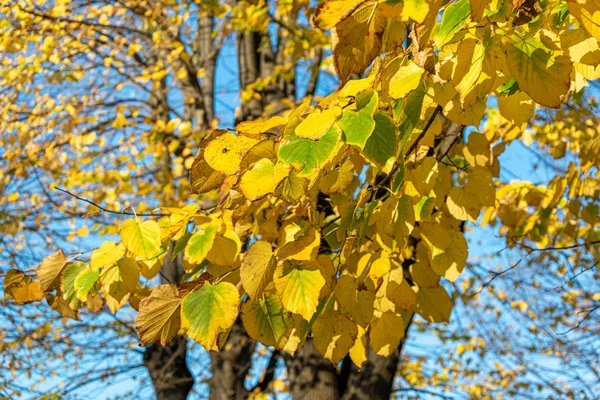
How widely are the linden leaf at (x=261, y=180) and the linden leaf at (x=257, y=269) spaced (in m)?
0.21

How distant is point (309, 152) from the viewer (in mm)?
1145

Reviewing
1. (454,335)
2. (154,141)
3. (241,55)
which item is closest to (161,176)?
(154,141)

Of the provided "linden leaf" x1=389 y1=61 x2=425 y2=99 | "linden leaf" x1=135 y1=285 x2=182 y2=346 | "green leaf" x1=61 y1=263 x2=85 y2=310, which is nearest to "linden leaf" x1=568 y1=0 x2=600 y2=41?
"linden leaf" x1=389 y1=61 x2=425 y2=99

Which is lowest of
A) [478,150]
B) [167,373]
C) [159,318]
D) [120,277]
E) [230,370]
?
[159,318]

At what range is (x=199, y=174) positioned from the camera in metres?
1.49

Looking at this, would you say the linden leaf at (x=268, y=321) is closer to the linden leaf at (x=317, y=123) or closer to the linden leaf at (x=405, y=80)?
the linden leaf at (x=317, y=123)

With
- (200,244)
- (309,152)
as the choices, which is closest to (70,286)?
(200,244)

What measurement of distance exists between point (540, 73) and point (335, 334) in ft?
2.80

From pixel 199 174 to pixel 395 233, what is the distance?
534mm

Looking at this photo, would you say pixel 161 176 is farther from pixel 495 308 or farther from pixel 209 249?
pixel 209 249

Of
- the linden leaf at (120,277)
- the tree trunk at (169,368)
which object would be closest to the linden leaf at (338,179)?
the linden leaf at (120,277)

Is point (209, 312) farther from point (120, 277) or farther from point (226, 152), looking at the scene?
point (120, 277)

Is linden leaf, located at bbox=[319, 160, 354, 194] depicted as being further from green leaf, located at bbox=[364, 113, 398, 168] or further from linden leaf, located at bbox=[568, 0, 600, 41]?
linden leaf, located at bbox=[568, 0, 600, 41]

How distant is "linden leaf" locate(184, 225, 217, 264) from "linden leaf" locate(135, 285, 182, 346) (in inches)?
12.8
